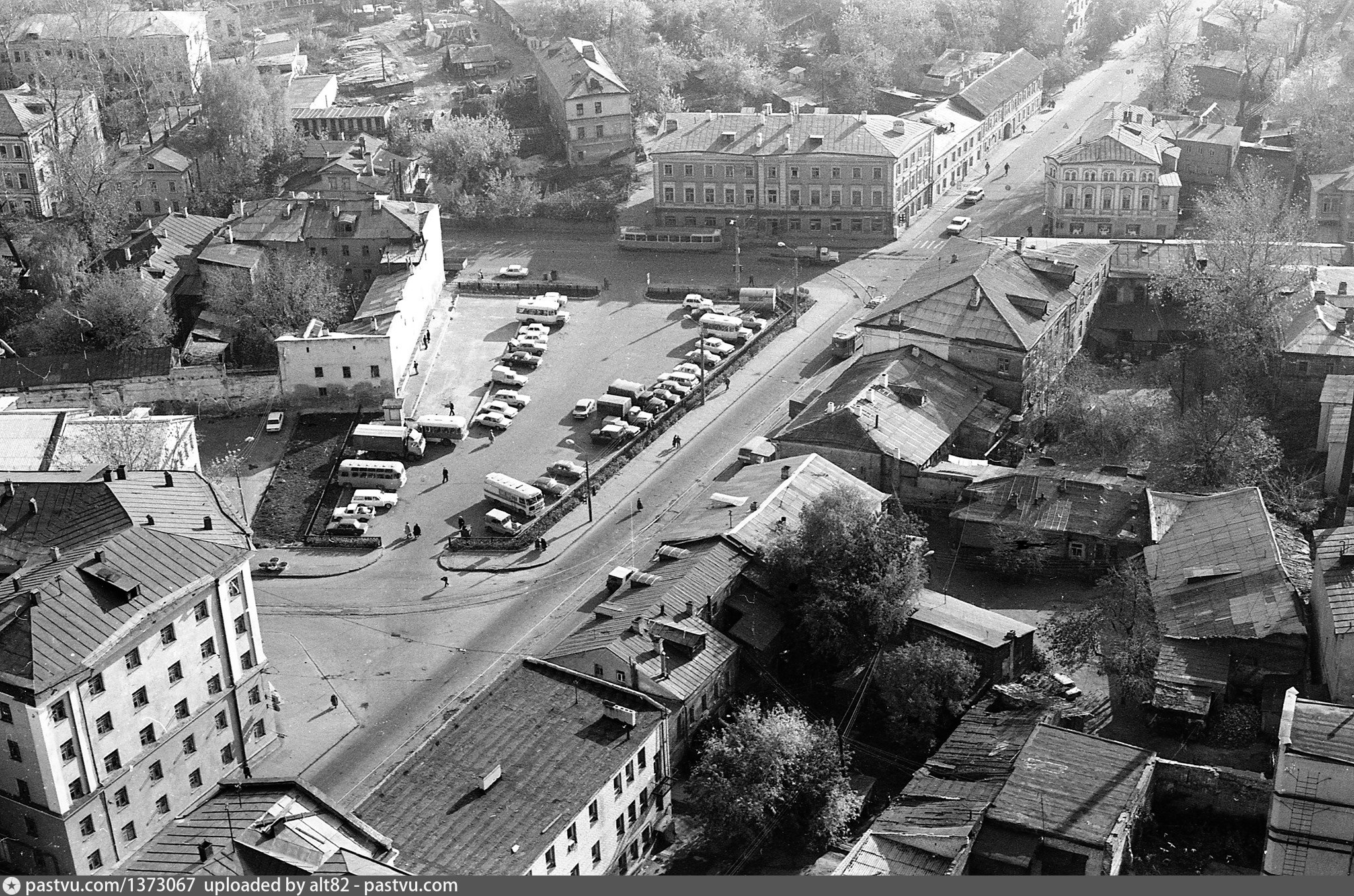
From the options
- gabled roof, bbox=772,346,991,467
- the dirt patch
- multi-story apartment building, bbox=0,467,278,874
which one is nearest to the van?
the dirt patch

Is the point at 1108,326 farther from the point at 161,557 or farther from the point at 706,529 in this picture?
the point at 161,557

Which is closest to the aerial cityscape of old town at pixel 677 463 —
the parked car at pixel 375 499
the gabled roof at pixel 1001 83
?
the parked car at pixel 375 499

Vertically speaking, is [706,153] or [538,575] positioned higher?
[706,153]

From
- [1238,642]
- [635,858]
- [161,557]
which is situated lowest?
[635,858]

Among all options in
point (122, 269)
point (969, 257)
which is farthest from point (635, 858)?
point (122, 269)

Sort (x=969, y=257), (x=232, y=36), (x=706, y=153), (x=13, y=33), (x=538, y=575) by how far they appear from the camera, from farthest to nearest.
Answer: (x=232, y=36) → (x=13, y=33) → (x=706, y=153) → (x=969, y=257) → (x=538, y=575)

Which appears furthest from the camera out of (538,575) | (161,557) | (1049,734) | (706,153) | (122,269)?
(706,153)
